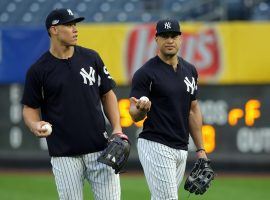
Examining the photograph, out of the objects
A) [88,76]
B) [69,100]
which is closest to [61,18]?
[88,76]

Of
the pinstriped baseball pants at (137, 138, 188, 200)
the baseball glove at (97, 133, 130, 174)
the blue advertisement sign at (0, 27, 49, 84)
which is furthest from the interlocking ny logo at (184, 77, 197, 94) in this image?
the blue advertisement sign at (0, 27, 49, 84)

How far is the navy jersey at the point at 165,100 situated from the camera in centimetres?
609

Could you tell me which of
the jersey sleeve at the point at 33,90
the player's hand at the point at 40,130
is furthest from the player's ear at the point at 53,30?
the player's hand at the point at 40,130

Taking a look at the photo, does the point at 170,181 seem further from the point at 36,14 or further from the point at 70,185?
the point at 36,14

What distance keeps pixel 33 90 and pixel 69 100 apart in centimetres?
28

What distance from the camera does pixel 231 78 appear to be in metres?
12.0

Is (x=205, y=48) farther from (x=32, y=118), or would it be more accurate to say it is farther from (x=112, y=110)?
(x=32, y=118)

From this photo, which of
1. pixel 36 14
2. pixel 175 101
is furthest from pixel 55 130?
pixel 36 14

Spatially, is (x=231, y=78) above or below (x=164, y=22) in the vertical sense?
below

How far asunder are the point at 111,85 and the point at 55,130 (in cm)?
53

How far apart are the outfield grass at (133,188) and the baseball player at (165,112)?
3761 mm

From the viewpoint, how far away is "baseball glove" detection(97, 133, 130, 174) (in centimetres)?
535

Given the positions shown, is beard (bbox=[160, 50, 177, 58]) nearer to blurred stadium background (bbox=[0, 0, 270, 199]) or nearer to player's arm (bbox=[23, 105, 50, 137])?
player's arm (bbox=[23, 105, 50, 137])

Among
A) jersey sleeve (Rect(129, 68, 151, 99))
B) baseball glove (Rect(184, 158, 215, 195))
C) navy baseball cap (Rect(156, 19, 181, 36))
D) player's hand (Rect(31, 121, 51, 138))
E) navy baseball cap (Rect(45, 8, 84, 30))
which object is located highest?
navy baseball cap (Rect(45, 8, 84, 30))
